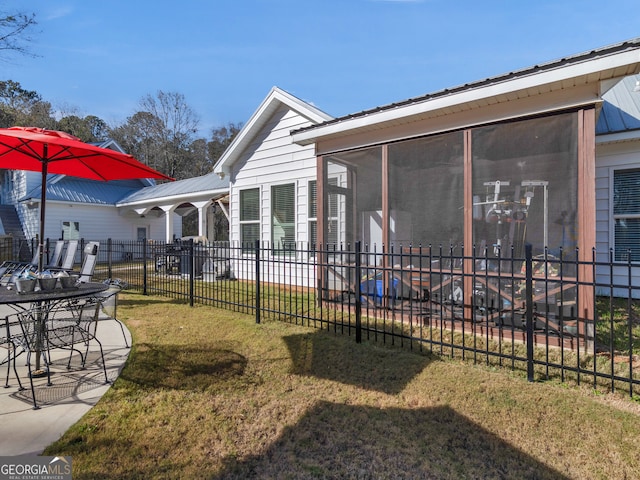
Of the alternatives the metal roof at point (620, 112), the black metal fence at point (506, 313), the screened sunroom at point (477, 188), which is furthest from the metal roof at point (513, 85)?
the metal roof at point (620, 112)

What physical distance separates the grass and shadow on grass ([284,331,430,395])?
0.8 inches

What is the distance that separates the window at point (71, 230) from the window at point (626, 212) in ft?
69.2

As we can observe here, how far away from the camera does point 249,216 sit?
960 centimetres

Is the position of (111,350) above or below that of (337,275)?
below

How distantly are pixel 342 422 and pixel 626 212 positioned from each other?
6.97 meters

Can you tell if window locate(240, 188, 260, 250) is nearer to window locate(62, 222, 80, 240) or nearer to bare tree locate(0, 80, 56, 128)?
window locate(62, 222, 80, 240)

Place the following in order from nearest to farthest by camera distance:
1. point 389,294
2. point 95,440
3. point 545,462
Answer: point 545,462 < point 95,440 < point 389,294

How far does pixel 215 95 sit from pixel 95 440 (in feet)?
119

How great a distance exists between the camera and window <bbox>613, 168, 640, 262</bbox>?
6.22 metres

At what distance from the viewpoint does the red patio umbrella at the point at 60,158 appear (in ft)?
11.4

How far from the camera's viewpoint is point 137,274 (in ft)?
32.2

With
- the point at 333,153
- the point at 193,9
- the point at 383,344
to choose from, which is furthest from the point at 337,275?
the point at 193,9

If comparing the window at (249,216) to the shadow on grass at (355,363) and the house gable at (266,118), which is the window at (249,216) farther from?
the shadow on grass at (355,363)

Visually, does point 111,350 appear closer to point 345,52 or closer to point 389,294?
point 389,294
